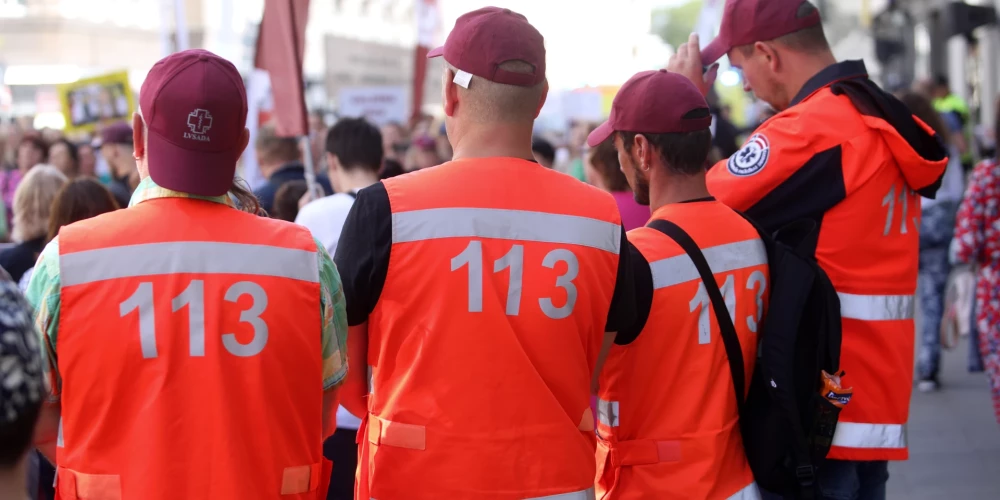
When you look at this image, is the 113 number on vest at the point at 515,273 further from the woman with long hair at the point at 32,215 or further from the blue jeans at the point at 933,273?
the blue jeans at the point at 933,273

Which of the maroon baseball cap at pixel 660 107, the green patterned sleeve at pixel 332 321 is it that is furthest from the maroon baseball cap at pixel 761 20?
the green patterned sleeve at pixel 332 321

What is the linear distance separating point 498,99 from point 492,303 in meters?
0.49

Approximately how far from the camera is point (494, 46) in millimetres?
2684

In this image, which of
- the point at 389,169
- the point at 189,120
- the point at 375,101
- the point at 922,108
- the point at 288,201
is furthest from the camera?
the point at 375,101

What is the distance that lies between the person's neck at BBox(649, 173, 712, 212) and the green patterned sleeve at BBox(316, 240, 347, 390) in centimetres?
107

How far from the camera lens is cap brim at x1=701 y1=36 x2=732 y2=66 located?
3.87 metres

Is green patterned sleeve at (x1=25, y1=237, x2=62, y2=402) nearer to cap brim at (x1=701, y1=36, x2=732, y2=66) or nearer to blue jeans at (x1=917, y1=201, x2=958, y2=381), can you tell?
cap brim at (x1=701, y1=36, x2=732, y2=66)

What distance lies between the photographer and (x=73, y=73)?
48.5m

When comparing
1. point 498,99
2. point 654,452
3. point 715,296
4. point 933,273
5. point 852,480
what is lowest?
point 933,273

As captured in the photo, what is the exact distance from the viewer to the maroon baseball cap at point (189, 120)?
2.43 meters

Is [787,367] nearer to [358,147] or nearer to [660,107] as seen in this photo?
[660,107]

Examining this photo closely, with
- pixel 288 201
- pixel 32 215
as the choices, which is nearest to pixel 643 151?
pixel 288 201

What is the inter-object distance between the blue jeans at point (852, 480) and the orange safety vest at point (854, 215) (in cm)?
6

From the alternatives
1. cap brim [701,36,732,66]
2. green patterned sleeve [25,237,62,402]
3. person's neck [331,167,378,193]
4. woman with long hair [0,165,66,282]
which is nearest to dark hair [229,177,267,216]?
green patterned sleeve [25,237,62,402]
